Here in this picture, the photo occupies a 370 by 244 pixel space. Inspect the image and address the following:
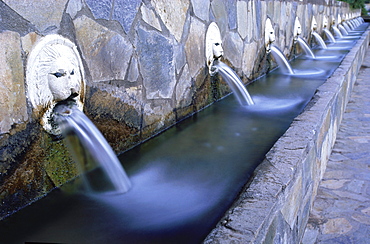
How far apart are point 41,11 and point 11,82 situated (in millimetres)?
372

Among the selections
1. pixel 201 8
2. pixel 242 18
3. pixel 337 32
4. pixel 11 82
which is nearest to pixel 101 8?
pixel 11 82

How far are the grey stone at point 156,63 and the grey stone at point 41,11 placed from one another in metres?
0.70

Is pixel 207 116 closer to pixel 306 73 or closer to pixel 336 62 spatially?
pixel 306 73

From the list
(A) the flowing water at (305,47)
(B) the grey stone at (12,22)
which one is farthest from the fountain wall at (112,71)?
(A) the flowing water at (305,47)

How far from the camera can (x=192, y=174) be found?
2109mm

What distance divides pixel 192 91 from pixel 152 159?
104 cm

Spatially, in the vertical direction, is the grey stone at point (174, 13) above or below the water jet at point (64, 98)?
above

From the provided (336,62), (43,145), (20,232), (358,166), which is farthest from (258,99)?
(336,62)

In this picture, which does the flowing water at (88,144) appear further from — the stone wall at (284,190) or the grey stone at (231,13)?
the grey stone at (231,13)

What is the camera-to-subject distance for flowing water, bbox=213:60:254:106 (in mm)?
3670

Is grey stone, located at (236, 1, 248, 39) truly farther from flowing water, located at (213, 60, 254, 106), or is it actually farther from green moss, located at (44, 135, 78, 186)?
green moss, located at (44, 135, 78, 186)

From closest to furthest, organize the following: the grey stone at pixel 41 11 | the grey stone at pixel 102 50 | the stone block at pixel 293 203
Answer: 1. the stone block at pixel 293 203
2. the grey stone at pixel 41 11
3. the grey stone at pixel 102 50

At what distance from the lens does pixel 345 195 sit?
2.30 metres

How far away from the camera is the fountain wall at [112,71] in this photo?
1655 millimetres
